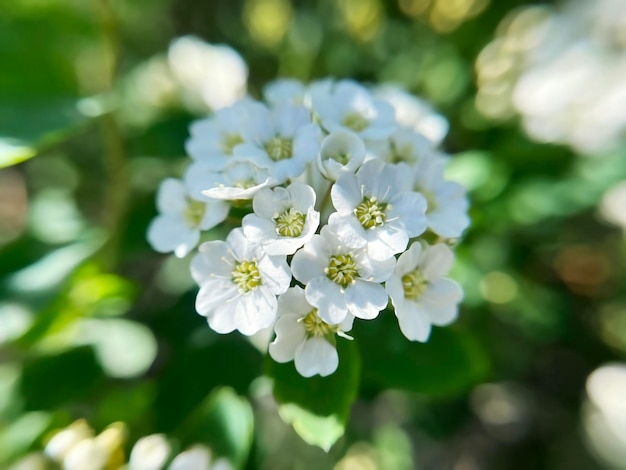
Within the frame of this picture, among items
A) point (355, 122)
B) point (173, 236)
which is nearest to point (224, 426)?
point (173, 236)

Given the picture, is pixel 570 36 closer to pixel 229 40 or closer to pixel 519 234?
pixel 519 234

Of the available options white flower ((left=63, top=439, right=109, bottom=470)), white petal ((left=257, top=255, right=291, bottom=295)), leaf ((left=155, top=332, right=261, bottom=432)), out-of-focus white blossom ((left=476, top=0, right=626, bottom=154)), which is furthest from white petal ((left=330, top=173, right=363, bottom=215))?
out-of-focus white blossom ((left=476, top=0, right=626, bottom=154))

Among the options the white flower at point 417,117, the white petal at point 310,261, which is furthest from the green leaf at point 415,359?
the white flower at point 417,117

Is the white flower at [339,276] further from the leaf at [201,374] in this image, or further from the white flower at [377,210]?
the leaf at [201,374]

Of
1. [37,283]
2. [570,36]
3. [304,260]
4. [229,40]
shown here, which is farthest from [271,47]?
[304,260]

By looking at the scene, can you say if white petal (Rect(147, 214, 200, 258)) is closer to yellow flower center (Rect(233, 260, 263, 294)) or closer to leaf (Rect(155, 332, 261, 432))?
yellow flower center (Rect(233, 260, 263, 294))

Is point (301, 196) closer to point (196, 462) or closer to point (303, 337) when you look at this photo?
point (303, 337)
